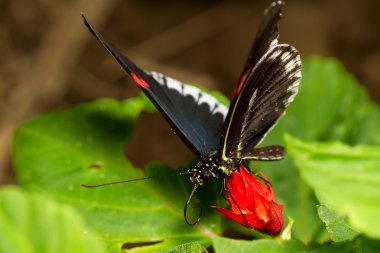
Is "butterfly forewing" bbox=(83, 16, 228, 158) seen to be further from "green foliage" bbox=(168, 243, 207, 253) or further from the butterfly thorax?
"green foliage" bbox=(168, 243, 207, 253)

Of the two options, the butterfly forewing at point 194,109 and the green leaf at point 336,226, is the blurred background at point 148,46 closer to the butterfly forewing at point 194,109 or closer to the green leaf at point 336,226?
the butterfly forewing at point 194,109

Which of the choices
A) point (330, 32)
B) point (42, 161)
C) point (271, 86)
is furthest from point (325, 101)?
point (330, 32)

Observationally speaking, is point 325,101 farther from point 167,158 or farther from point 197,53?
point 197,53

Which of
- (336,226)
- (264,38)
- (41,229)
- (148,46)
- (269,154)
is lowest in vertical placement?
(336,226)

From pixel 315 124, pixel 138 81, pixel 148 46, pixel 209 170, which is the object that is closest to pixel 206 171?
pixel 209 170

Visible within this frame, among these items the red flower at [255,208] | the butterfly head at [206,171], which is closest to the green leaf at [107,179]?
the butterfly head at [206,171]

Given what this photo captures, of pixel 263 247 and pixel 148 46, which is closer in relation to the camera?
pixel 263 247

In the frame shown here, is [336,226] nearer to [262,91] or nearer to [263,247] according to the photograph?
[263,247]
